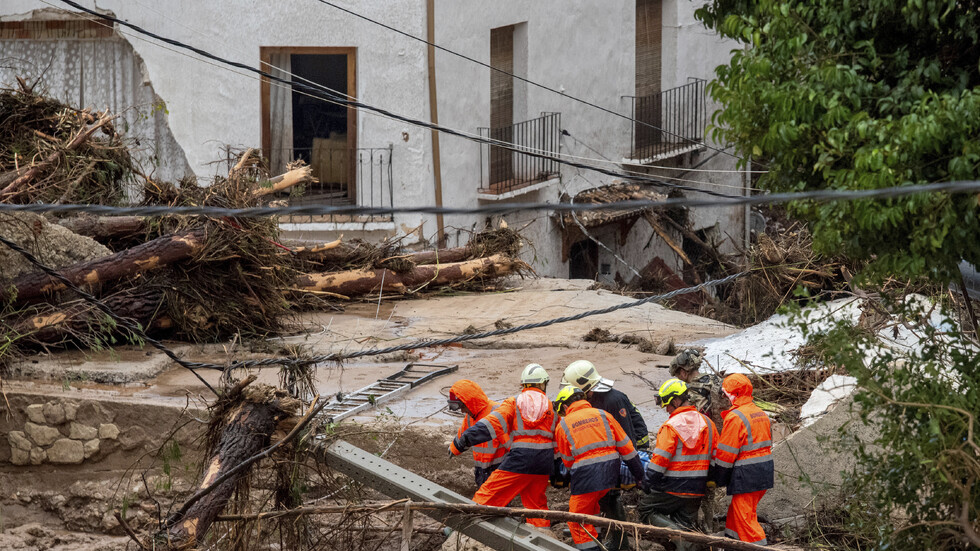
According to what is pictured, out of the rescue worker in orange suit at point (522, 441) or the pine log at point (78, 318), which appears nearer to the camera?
the rescue worker in orange suit at point (522, 441)

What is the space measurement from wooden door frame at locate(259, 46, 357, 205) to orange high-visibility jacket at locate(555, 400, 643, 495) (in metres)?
10.1

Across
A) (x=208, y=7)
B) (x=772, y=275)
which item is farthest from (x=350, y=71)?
(x=772, y=275)

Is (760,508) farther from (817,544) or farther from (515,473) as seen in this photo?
(515,473)

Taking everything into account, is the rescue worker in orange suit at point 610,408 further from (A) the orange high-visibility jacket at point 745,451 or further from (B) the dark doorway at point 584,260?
(B) the dark doorway at point 584,260

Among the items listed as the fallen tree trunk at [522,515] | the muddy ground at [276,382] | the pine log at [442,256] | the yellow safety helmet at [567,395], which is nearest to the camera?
the fallen tree trunk at [522,515]

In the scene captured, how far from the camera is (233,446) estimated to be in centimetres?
544

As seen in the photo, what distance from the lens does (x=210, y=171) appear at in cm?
1598

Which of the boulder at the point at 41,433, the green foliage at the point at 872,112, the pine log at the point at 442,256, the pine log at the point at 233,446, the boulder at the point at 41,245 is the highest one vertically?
the green foliage at the point at 872,112

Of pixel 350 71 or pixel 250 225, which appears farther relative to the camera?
pixel 350 71

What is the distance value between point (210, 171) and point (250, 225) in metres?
6.50

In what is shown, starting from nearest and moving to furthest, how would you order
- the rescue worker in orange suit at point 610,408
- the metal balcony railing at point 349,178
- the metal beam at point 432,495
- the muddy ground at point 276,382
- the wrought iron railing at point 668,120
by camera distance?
the metal beam at point 432,495 → the rescue worker in orange suit at point 610,408 → the muddy ground at point 276,382 → the metal balcony railing at point 349,178 → the wrought iron railing at point 668,120

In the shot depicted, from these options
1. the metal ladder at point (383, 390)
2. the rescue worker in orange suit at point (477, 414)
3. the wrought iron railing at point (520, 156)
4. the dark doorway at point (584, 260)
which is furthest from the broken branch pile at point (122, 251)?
the dark doorway at point (584, 260)

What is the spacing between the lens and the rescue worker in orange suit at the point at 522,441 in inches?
261

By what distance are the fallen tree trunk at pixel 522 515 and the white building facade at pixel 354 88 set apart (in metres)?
9.36
